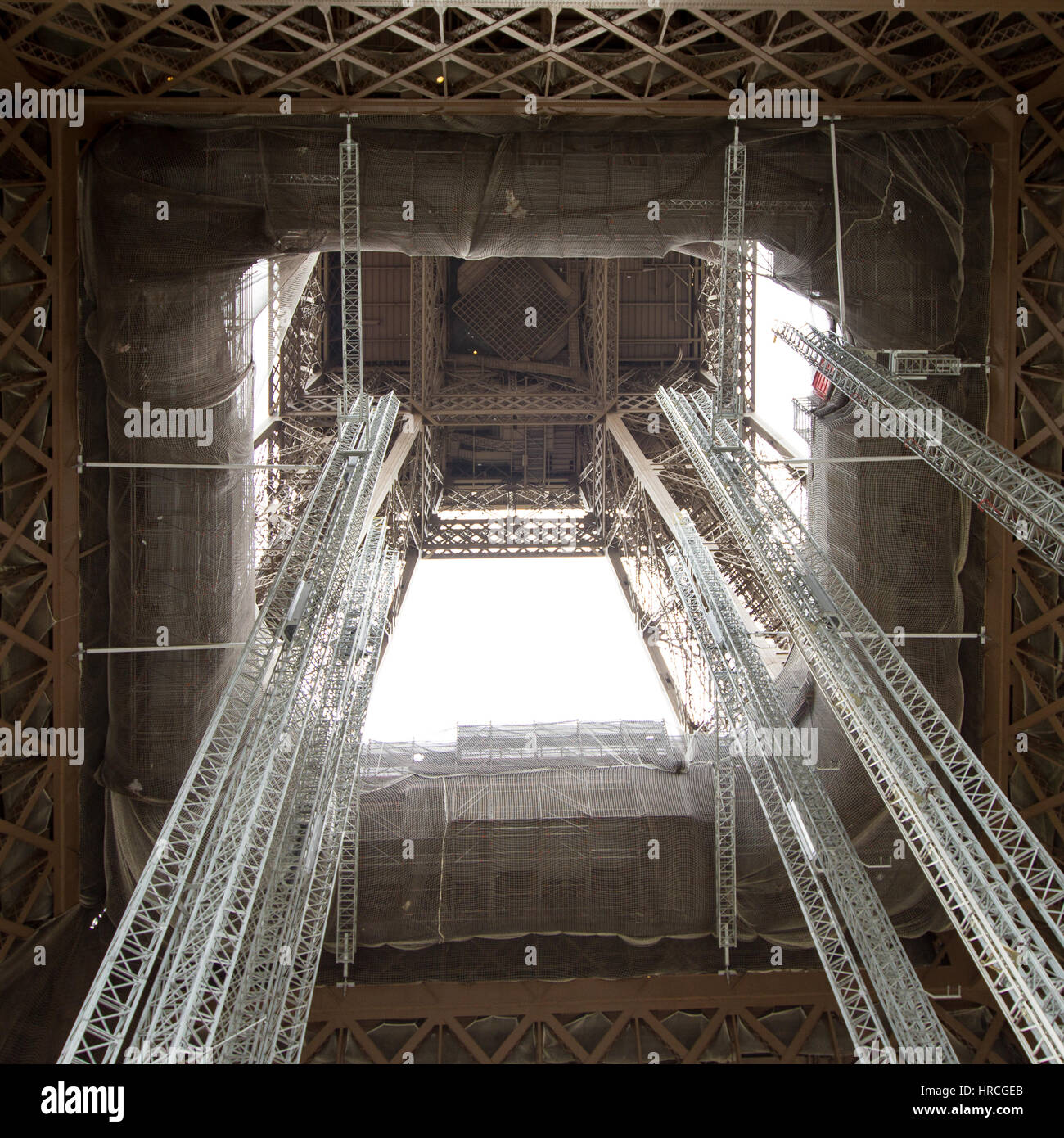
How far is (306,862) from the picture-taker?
14.3 m

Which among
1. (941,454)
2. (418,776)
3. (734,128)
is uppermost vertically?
(734,128)

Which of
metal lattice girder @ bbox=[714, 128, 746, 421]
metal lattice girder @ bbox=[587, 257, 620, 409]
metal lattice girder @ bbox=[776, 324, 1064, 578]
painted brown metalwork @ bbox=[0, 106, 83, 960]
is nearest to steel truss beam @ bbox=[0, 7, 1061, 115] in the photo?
metal lattice girder @ bbox=[714, 128, 746, 421]

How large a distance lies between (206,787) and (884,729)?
8.67 metres

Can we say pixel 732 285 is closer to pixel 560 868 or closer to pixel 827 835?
pixel 827 835

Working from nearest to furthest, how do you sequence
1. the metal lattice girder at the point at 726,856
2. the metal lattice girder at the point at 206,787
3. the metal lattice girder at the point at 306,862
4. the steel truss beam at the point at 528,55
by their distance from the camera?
the metal lattice girder at the point at 206,787
the metal lattice girder at the point at 306,862
the steel truss beam at the point at 528,55
the metal lattice girder at the point at 726,856

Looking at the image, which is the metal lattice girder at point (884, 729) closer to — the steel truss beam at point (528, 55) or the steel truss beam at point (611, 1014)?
the steel truss beam at point (611, 1014)

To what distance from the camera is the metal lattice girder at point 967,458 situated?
12.2m

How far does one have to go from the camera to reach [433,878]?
19.8 meters

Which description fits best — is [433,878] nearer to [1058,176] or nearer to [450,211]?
[450,211]

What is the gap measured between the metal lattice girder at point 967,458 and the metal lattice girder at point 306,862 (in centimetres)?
901

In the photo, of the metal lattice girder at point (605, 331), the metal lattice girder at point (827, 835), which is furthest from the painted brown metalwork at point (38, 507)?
the metal lattice girder at point (605, 331)

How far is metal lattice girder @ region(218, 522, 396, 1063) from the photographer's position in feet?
40.8

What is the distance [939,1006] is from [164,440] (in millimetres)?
17774

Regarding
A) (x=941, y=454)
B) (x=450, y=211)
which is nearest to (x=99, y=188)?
(x=450, y=211)
